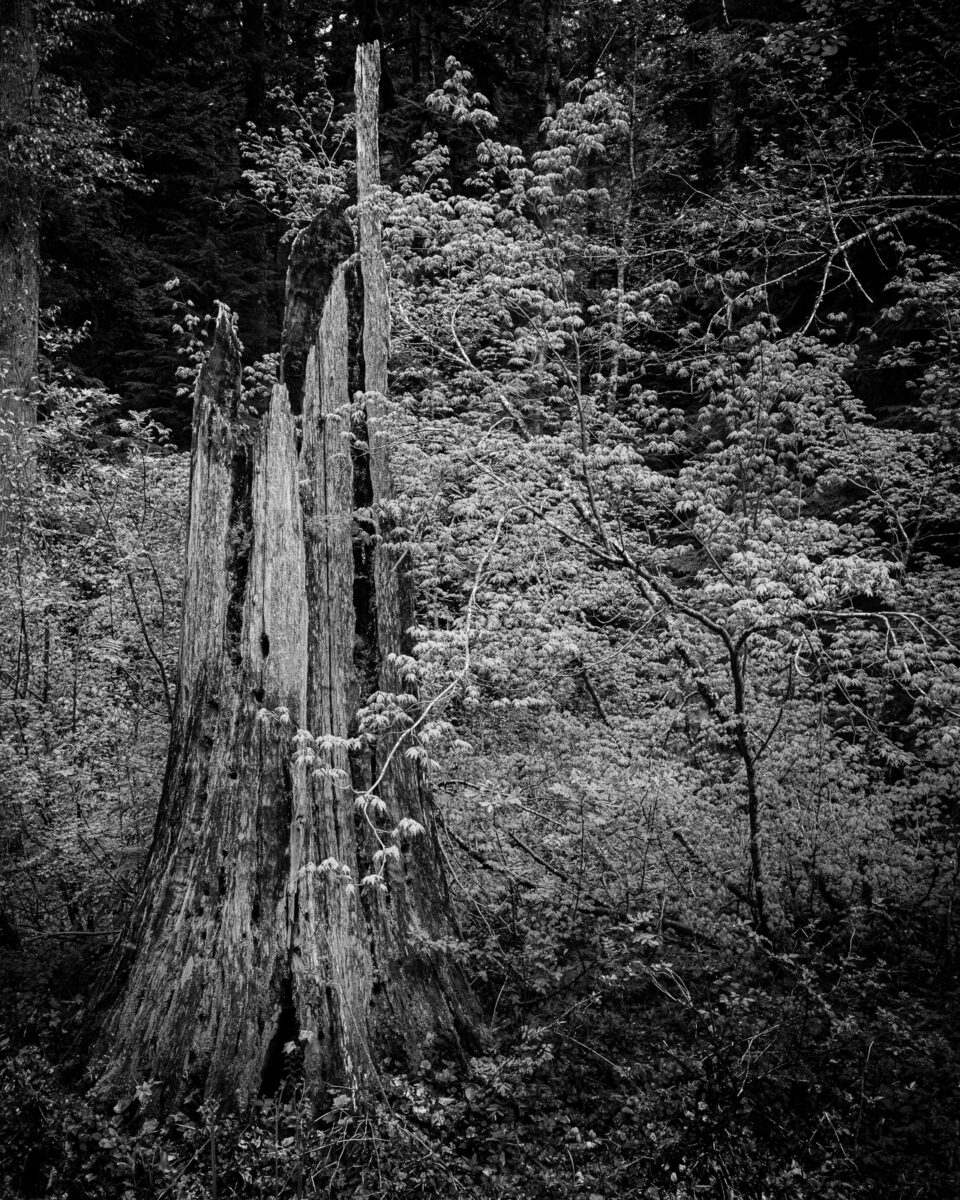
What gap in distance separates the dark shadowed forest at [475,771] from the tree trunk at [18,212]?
0.21 m

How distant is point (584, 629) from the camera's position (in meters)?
6.61

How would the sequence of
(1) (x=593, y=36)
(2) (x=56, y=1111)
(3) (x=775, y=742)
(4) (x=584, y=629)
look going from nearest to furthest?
(2) (x=56, y=1111) → (3) (x=775, y=742) → (4) (x=584, y=629) → (1) (x=593, y=36)

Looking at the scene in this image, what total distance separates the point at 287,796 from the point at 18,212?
10.3 meters

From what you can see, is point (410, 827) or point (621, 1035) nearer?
point (410, 827)

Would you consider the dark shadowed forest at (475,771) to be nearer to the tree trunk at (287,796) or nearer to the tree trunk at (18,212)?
the tree trunk at (287,796)

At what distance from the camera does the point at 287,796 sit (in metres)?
3.74

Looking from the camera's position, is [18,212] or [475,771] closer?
[475,771]

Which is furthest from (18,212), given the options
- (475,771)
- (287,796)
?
(287,796)

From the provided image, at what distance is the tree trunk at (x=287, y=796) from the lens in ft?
11.4

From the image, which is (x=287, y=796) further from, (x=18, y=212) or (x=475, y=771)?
(x=18, y=212)

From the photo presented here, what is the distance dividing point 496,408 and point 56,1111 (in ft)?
19.4

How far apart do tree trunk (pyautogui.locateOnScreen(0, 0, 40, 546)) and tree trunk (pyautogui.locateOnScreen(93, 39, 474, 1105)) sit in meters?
→ 7.14

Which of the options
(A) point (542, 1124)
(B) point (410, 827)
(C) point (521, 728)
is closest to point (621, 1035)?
(A) point (542, 1124)

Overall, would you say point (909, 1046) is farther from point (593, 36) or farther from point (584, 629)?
point (593, 36)
